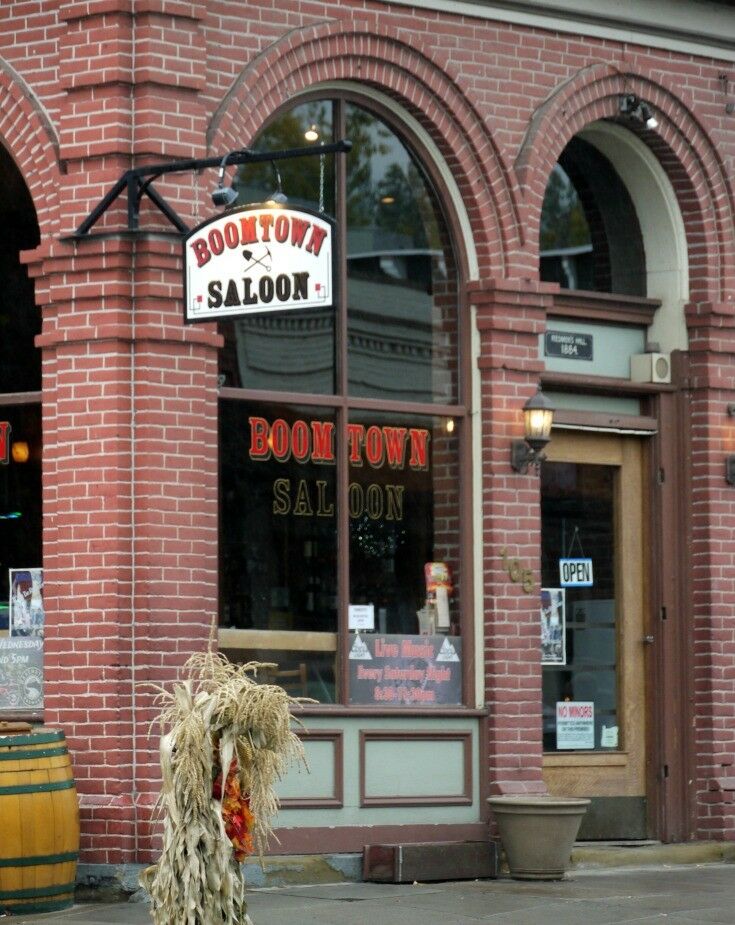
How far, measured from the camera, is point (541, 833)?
12.3 meters

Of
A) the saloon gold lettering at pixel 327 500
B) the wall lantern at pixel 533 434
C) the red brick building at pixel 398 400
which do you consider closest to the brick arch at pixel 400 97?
the red brick building at pixel 398 400

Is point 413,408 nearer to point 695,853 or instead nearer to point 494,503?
point 494,503

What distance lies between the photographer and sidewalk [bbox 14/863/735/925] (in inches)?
414

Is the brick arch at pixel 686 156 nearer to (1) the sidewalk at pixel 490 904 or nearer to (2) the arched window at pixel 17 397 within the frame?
(2) the arched window at pixel 17 397

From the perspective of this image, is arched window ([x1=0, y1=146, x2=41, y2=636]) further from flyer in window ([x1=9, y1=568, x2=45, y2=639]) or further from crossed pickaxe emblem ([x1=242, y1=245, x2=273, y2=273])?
crossed pickaxe emblem ([x1=242, y1=245, x2=273, y2=273])

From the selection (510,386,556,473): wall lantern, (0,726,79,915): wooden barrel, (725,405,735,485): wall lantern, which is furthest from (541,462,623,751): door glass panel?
(0,726,79,915): wooden barrel

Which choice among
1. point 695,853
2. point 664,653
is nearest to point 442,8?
point 664,653

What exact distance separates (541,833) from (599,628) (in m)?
2.12

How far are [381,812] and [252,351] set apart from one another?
308 cm

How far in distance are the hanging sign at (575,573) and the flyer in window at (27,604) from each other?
12.7 feet

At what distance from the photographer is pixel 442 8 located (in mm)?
12945

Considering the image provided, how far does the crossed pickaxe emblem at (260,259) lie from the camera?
1070cm

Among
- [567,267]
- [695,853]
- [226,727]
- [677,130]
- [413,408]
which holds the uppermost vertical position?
[677,130]

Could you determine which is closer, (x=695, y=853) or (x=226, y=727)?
(x=226, y=727)
